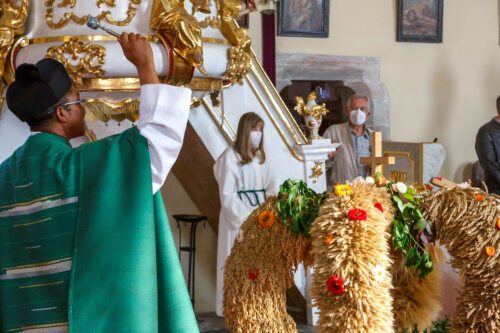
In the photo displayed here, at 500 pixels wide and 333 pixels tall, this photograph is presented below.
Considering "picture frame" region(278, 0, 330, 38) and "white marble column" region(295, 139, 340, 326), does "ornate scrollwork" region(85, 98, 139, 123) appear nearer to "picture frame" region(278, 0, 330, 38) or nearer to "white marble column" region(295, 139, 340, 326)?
"white marble column" region(295, 139, 340, 326)

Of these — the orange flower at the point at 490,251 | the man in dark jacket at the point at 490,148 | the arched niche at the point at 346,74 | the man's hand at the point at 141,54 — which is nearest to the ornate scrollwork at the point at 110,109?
the man's hand at the point at 141,54

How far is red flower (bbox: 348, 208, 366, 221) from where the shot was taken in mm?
3164

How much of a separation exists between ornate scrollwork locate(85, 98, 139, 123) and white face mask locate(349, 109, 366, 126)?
5911 mm

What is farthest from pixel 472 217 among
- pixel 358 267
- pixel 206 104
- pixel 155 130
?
pixel 206 104

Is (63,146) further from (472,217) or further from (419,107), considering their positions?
(419,107)

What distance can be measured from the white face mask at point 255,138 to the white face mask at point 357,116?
1978 millimetres

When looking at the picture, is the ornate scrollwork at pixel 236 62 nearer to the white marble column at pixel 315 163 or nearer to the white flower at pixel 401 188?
the white flower at pixel 401 188

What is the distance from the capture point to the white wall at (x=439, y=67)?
11.1m

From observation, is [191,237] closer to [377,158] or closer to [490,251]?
[377,158]

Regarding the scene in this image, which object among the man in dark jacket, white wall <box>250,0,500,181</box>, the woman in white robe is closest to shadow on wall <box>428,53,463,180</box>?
white wall <box>250,0,500,181</box>

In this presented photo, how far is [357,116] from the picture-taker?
931cm

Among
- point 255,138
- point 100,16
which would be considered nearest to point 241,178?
point 255,138

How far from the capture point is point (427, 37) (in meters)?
11.6

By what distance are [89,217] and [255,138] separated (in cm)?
509
